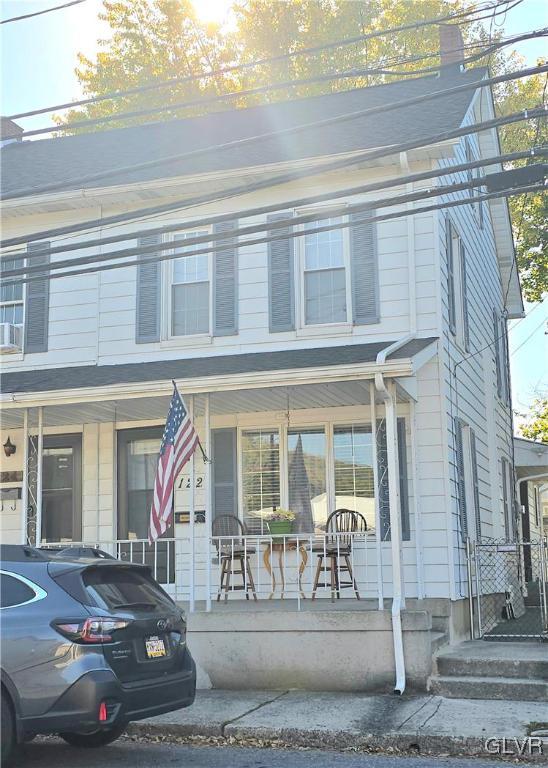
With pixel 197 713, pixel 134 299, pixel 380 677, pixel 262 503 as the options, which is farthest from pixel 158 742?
pixel 134 299

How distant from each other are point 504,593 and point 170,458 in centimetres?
663

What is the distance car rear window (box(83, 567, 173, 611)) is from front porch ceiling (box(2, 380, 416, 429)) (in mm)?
3528

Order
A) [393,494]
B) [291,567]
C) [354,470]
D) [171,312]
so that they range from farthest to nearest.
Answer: [171,312]
[354,470]
[291,567]
[393,494]

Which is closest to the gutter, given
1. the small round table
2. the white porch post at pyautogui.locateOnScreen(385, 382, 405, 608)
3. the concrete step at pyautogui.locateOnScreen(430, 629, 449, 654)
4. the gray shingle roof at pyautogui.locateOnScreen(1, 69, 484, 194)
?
the white porch post at pyautogui.locateOnScreen(385, 382, 405, 608)

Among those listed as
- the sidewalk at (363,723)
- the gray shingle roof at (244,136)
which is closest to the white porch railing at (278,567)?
the sidewalk at (363,723)

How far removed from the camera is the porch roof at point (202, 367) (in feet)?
34.3

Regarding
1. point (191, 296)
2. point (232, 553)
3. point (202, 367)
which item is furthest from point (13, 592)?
point (191, 296)

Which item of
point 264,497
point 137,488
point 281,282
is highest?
point 281,282

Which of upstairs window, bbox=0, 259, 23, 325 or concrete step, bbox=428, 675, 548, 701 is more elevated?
upstairs window, bbox=0, 259, 23, 325

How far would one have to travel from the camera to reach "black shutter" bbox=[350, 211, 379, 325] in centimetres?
1191

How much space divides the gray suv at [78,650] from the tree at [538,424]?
2779 cm

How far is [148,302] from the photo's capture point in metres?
12.9

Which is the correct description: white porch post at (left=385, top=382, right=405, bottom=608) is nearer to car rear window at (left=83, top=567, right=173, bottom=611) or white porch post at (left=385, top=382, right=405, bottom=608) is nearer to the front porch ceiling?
the front porch ceiling

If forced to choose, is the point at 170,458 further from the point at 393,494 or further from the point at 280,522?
the point at 393,494
